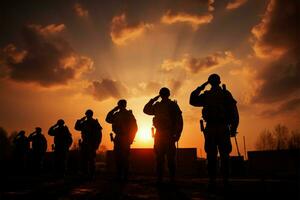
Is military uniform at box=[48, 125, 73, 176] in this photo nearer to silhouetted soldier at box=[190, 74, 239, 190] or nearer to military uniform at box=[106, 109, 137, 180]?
military uniform at box=[106, 109, 137, 180]

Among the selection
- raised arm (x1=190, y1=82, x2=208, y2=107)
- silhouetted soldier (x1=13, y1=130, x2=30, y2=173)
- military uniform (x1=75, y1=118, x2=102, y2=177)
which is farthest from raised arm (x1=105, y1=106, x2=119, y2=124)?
silhouetted soldier (x1=13, y1=130, x2=30, y2=173)

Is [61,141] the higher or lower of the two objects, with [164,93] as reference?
lower

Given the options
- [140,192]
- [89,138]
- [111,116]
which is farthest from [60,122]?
[140,192]

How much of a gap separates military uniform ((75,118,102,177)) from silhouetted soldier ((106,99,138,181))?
1.36 m

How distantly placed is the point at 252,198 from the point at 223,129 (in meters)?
2.09

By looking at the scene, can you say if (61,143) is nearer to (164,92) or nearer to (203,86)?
(164,92)

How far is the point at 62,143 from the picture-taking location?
13.4m

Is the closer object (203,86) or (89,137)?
A: (203,86)

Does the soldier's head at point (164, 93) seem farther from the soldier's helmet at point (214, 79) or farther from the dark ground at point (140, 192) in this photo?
the dark ground at point (140, 192)

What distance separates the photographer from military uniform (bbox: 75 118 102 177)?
1080cm

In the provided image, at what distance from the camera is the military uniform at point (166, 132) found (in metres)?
8.01

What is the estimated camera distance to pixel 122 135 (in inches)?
382

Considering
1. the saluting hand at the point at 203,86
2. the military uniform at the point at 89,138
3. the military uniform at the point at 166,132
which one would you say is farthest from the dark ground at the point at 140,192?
the military uniform at the point at 89,138

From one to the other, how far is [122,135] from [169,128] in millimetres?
2150
